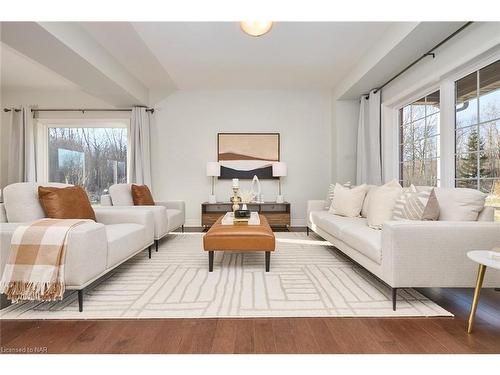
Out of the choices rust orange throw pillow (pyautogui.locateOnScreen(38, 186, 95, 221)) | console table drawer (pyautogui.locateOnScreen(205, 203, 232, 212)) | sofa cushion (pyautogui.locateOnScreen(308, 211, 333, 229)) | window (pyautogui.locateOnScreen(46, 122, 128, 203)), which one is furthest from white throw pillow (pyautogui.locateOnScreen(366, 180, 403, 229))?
window (pyautogui.locateOnScreen(46, 122, 128, 203))

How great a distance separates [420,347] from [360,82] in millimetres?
4033

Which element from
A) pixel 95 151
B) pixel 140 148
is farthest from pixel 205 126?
pixel 95 151

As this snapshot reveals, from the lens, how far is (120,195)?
3969mm

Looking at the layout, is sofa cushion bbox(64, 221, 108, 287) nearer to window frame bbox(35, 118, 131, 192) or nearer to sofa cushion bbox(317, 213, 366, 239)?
sofa cushion bbox(317, 213, 366, 239)

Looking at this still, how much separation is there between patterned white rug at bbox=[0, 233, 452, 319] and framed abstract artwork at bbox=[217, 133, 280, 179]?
2.72 m

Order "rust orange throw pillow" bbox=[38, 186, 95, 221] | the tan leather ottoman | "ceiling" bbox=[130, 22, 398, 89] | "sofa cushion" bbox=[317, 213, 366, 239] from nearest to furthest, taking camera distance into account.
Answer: "rust orange throw pillow" bbox=[38, 186, 95, 221] < the tan leather ottoman < "sofa cushion" bbox=[317, 213, 366, 239] < "ceiling" bbox=[130, 22, 398, 89]

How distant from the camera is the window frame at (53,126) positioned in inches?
231

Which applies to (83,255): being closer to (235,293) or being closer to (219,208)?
(235,293)

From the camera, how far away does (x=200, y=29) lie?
3438mm

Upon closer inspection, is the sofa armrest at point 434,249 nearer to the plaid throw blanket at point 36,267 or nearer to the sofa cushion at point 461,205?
the sofa cushion at point 461,205

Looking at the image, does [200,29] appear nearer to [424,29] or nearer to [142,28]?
[142,28]

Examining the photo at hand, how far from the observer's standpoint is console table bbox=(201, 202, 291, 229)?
516 centimetres

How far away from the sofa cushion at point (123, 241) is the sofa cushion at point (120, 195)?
3.55ft
